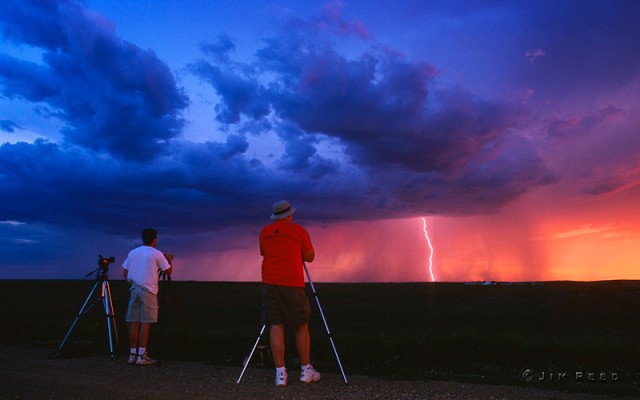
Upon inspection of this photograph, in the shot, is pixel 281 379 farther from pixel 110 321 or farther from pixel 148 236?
pixel 110 321

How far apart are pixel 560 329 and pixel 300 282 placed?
29.1 meters

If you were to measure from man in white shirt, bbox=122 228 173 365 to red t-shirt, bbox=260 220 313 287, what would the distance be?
10.7 ft

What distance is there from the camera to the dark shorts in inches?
328

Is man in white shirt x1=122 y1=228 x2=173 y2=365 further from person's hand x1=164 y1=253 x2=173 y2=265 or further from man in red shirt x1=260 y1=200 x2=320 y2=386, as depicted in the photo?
man in red shirt x1=260 y1=200 x2=320 y2=386

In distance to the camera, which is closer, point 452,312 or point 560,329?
point 560,329

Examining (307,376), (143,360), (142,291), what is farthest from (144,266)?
(307,376)

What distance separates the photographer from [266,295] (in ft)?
27.9

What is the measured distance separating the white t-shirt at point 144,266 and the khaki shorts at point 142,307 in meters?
0.13

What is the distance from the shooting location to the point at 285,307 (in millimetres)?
8375

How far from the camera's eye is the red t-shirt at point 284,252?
8.45m

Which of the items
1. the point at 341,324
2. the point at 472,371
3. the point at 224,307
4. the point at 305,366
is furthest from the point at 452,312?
the point at 305,366

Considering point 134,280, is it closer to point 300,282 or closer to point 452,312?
point 300,282

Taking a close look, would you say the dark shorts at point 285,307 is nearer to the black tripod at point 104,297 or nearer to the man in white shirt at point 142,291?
the man in white shirt at point 142,291

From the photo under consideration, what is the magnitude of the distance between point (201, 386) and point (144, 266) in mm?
3309
